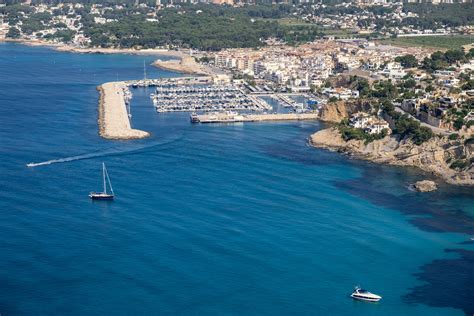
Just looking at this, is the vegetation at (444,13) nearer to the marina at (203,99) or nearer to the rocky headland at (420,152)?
the marina at (203,99)

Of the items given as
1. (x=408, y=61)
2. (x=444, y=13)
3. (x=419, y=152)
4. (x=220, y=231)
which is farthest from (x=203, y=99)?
(x=444, y=13)

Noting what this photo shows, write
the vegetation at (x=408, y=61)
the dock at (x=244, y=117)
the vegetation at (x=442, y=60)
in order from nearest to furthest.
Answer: the dock at (x=244, y=117) < the vegetation at (x=442, y=60) < the vegetation at (x=408, y=61)

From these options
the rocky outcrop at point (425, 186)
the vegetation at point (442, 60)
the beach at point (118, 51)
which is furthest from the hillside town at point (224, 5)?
the rocky outcrop at point (425, 186)

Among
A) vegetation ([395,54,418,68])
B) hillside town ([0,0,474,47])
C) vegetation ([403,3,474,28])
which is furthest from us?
vegetation ([403,3,474,28])

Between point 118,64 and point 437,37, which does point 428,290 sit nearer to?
point 118,64

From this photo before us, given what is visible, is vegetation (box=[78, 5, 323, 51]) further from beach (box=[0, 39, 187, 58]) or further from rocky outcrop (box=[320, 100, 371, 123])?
rocky outcrop (box=[320, 100, 371, 123])

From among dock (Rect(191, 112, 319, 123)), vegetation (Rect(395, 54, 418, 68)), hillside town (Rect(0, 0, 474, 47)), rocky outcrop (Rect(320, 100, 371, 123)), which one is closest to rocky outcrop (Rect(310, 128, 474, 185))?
rocky outcrop (Rect(320, 100, 371, 123))

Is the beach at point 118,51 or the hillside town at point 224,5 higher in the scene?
the hillside town at point 224,5
